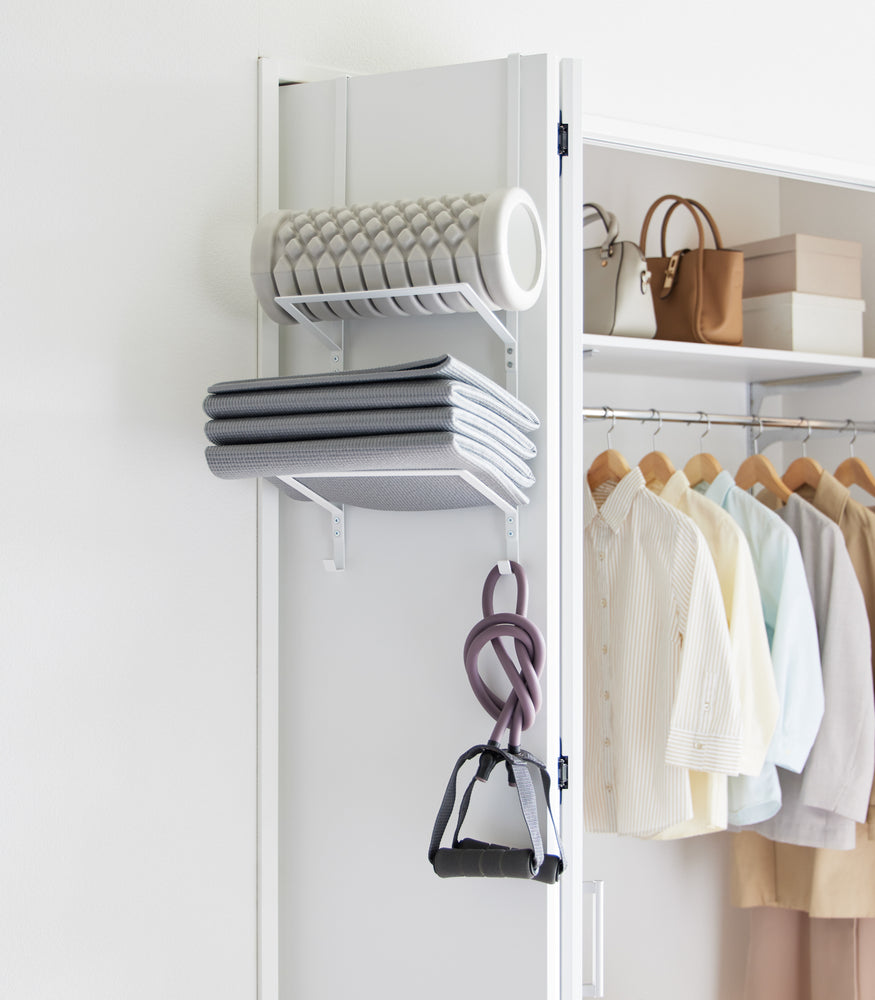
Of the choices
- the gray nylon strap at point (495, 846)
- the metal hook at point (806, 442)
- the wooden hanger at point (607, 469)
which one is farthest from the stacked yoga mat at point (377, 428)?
the metal hook at point (806, 442)

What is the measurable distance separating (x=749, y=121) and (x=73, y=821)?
1.55 m

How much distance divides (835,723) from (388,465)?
1.28m

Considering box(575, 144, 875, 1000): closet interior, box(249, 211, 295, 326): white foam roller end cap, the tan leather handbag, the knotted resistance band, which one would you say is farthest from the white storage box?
box(249, 211, 295, 326): white foam roller end cap

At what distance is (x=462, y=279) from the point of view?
1230mm

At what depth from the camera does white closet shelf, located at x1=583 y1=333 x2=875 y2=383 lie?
2064 mm

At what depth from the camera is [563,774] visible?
53.3 inches

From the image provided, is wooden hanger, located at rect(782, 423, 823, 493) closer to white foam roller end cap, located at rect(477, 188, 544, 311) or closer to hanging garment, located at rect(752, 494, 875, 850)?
hanging garment, located at rect(752, 494, 875, 850)

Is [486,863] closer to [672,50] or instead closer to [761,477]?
[761,477]

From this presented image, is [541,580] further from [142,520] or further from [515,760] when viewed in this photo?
[142,520]

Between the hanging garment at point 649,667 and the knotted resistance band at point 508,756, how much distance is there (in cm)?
55

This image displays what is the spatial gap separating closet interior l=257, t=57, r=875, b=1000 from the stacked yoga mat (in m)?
0.15

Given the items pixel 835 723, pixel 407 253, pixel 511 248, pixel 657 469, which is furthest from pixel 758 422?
pixel 407 253

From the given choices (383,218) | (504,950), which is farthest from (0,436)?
(504,950)

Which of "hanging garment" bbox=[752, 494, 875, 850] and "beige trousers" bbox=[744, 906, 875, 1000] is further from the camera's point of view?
"beige trousers" bbox=[744, 906, 875, 1000]
